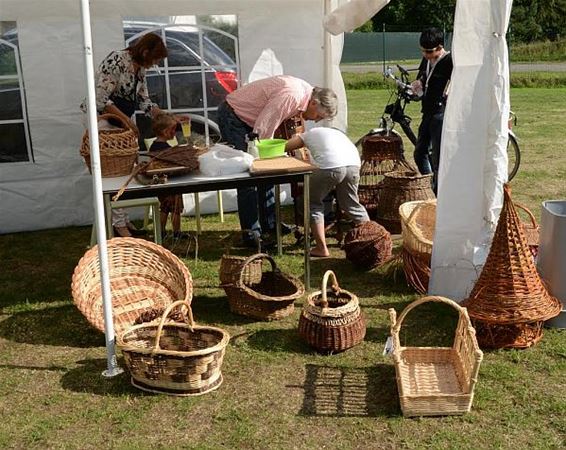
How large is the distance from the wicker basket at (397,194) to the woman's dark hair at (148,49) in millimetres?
2034

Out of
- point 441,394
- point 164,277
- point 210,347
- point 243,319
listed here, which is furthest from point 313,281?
point 441,394

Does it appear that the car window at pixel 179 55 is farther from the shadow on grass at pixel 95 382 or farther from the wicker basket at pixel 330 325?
the shadow on grass at pixel 95 382

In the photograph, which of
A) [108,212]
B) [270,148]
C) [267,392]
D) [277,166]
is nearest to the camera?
[267,392]

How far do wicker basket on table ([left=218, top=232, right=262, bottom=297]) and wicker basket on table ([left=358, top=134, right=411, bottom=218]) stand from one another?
A: 2041mm

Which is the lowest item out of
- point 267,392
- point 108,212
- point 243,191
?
point 267,392

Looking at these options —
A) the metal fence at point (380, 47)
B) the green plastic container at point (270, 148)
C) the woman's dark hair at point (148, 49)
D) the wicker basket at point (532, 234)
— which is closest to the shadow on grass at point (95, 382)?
the green plastic container at point (270, 148)

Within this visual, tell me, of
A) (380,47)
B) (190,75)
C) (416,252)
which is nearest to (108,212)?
(416,252)

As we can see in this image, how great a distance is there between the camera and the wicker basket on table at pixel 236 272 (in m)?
4.17

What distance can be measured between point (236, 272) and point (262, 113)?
1228 mm

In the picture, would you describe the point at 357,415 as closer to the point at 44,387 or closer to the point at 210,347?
the point at 210,347

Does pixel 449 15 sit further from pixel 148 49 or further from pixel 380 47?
pixel 148 49

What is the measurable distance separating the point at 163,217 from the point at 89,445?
2992mm

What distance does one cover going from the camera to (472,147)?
3980 mm

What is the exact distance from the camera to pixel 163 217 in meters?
5.76
